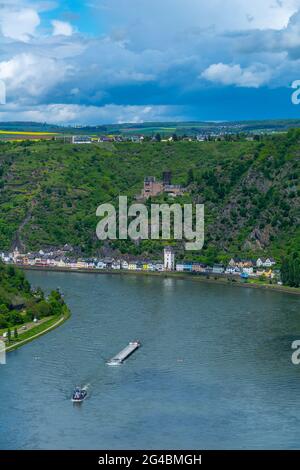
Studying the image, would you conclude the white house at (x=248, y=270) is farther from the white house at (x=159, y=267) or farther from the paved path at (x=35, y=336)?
the paved path at (x=35, y=336)

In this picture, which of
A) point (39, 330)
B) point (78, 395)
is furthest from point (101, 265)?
point (78, 395)

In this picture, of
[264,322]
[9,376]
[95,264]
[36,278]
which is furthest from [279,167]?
[9,376]

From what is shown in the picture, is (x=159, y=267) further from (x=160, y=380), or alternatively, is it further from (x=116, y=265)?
(x=160, y=380)

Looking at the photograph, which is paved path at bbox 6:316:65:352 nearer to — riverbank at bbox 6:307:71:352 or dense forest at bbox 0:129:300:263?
riverbank at bbox 6:307:71:352

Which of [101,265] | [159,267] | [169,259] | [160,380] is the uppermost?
[160,380]

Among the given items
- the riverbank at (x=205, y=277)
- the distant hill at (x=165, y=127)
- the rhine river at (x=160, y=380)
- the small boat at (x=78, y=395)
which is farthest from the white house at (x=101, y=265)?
the distant hill at (x=165, y=127)
